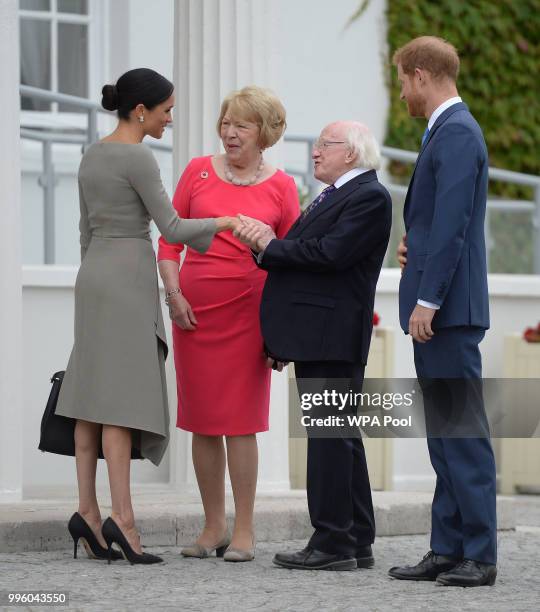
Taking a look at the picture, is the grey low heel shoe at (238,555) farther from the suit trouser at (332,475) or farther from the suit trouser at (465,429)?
the suit trouser at (465,429)

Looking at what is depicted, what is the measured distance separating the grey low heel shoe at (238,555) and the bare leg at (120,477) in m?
0.32

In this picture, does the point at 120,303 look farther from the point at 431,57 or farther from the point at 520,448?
the point at 520,448

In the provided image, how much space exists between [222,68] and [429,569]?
8.54 ft

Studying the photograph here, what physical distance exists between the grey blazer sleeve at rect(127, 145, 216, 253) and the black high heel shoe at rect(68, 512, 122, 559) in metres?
1.01

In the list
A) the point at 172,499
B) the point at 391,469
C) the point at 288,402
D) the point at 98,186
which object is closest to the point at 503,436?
the point at 391,469

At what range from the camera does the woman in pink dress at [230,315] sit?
5.52m

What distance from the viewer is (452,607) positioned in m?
4.63

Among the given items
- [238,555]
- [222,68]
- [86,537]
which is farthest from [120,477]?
[222,68]

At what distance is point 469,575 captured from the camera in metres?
4.93

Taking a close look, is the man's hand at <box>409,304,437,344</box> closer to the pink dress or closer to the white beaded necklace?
the pink dress

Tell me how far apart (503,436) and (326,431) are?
11.9 ft

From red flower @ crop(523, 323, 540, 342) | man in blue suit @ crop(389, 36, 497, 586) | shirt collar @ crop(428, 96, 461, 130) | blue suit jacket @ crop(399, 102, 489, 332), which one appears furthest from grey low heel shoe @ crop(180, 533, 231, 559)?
red flower @ crop(523, 323, 540, 342)

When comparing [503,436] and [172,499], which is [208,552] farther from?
[503,436]

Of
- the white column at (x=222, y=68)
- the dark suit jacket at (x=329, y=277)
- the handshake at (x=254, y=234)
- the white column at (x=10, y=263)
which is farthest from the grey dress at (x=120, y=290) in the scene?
the white column at (x=222, y=68)
